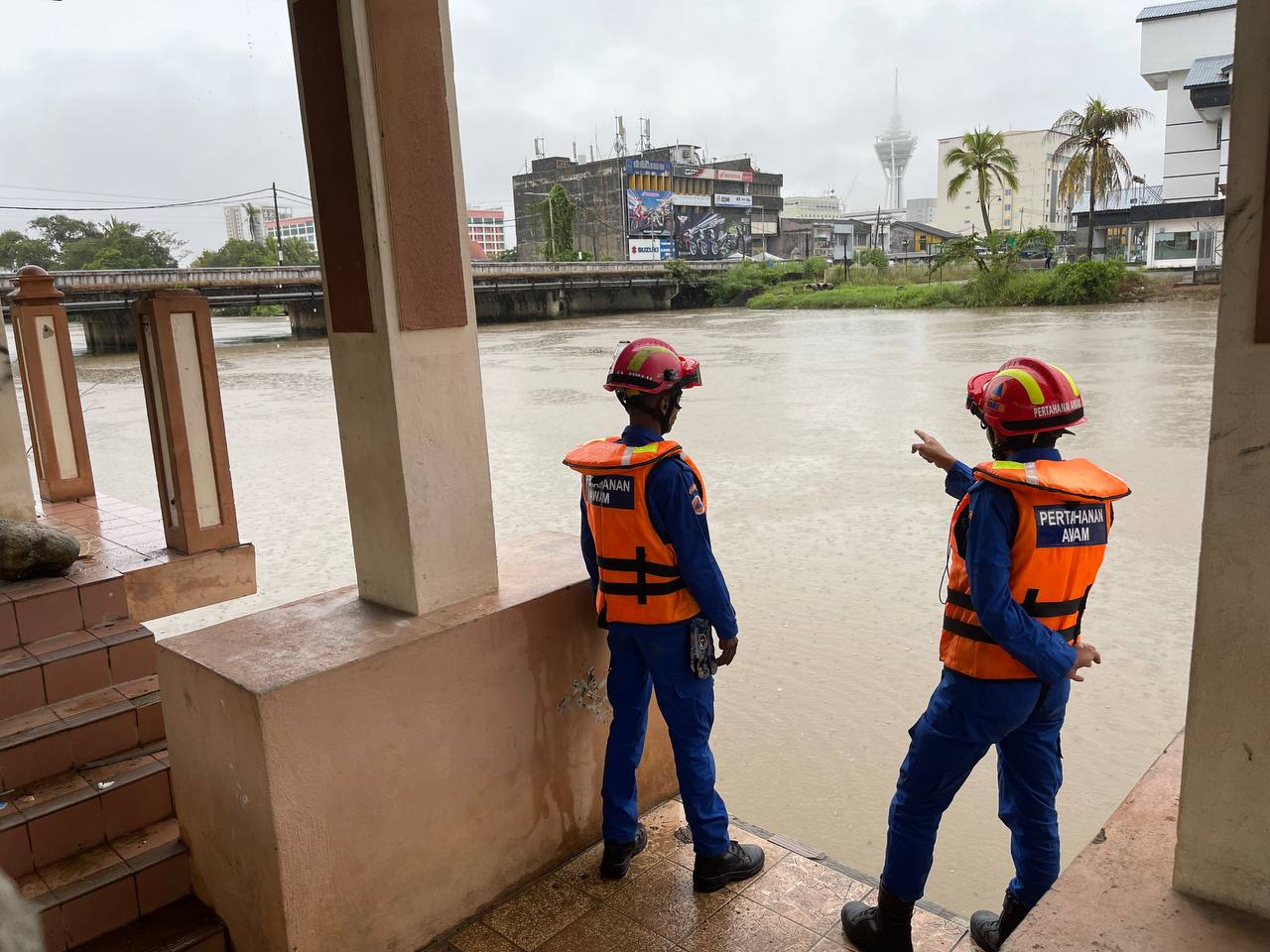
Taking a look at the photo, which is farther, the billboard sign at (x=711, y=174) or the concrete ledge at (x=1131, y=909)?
the billboard sign at (x=711, y=174)

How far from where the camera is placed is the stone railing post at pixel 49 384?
15.9ft

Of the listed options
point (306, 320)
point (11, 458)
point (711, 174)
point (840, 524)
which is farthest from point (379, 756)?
point (711, 174)

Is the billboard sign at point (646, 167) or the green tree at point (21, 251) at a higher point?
the billboard sign at point (646, 167)

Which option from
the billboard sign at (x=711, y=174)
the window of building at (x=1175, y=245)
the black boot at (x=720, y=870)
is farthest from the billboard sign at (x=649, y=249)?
the black boot at (x=720, y=870)

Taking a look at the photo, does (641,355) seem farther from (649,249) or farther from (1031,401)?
(649,249)

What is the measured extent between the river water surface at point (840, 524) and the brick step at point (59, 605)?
2472mm

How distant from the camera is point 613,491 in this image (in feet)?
7.86

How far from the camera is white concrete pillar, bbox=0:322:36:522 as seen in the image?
414 cm

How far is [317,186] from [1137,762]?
380 cm

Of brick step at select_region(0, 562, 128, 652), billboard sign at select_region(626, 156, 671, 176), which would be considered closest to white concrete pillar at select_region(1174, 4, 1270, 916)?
brick step at select_region(0, 562, 128, 652)

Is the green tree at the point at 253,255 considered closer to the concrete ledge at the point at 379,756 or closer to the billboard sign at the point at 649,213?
the billboard sign at the point at 649,213

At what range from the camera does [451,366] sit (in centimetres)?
247

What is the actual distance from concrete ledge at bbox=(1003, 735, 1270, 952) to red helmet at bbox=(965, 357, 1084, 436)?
0.80m

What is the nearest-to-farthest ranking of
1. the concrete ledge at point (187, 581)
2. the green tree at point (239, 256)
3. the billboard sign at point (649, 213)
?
the concrete ledge at point (187, 581) < the green tree at point (239, 256) < the billboard sign at point (649, 213)
